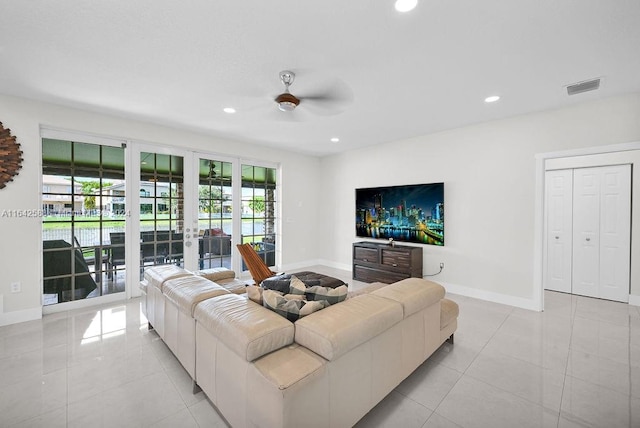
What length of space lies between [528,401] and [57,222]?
205 inches

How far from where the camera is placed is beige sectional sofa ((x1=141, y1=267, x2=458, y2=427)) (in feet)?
4.17

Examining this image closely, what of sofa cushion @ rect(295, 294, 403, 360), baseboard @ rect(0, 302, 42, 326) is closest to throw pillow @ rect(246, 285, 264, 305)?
sofa cushion @ rect(295, 294, 403, 360)

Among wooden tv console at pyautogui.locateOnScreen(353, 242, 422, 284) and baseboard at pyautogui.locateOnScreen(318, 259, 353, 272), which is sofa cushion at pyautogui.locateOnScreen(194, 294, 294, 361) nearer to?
wooden tv console at pyautogui.locateOnScreen(353, 242, 422, 284)

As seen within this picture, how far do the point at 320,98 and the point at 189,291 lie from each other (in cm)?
193

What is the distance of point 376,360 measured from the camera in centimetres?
166

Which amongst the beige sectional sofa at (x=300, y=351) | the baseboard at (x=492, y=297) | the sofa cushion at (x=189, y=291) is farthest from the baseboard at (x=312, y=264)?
the beige sectional sofa at (x=300, y=351)

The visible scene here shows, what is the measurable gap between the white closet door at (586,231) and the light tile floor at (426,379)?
1006 mm

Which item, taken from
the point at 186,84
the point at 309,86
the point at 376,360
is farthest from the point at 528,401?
the point at 186,84

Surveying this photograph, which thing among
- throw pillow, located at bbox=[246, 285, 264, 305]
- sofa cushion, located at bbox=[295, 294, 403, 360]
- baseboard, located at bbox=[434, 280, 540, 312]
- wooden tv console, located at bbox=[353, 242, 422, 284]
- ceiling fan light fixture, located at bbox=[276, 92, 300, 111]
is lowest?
baseboard, located at bbox=[434, 280, 540, 312]

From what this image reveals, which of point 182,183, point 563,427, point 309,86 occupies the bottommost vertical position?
point 563,427

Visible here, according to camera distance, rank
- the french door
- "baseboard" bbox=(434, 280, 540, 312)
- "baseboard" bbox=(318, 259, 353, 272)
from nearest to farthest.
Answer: "baseboard" bbox=(434, 280, 540, 312)
the french door
"baseboard" bbox=(318, 259, 353, 272)

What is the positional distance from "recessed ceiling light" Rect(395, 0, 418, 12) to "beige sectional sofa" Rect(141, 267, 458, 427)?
75.3 inches

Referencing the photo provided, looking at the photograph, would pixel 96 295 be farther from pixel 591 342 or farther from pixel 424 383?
pixel 591 342

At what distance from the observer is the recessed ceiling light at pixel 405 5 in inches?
66.9
